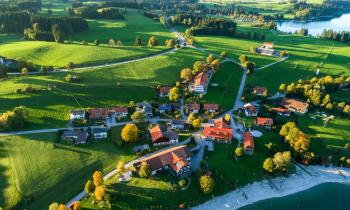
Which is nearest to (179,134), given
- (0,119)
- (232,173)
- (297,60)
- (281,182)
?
(232,173)

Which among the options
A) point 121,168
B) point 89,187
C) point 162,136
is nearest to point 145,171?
point 121,168

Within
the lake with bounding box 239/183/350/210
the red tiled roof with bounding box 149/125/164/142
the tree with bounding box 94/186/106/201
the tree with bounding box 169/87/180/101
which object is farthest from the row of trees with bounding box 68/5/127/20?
the lake with bounding box 239/183/350/210

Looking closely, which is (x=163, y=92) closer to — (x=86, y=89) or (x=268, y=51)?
(x=86, y=89)

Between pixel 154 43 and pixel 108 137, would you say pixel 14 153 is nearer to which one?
pixel 108 137

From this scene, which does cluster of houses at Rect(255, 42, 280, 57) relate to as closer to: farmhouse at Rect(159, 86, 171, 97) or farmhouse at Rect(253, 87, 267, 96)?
farmhouse at Rect(253, 87, 267, 96)

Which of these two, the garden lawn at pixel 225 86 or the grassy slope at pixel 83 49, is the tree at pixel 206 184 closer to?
the garden lawn at pixel 225 86

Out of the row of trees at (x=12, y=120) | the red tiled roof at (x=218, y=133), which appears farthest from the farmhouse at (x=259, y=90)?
the row of trees at (x=12, y=120)
